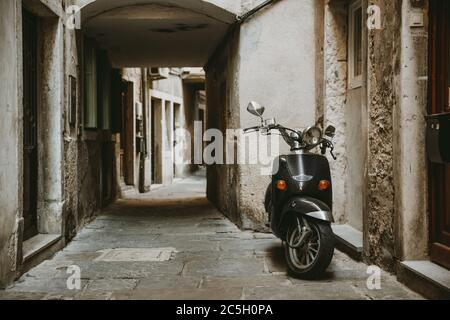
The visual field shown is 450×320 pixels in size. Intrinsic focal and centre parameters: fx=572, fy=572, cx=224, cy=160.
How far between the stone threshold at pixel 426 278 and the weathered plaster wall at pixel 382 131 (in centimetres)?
28

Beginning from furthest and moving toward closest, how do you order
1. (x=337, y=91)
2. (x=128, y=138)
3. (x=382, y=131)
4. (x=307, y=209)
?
(x=128, y=138), (x=337, y=91), (x=382, y=131), (x=307, y=209)

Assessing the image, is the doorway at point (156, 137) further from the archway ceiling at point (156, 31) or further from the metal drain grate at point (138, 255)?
the metal drain grate at point (138, 255)

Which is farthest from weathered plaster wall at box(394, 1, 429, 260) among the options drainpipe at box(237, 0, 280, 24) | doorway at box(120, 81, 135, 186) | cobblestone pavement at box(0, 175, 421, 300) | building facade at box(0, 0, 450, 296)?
doorway at box(120, 81, 135, 186)

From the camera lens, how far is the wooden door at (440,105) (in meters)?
4.27

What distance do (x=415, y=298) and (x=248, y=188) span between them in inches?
141

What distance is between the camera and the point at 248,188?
293 inches

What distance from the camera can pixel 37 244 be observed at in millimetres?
5598

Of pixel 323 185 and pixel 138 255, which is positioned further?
pixel 138 255

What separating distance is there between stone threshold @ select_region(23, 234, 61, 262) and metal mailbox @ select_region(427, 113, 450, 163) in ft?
11.4

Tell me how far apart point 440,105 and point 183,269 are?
2.63 m

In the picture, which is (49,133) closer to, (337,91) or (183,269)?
(183,269)

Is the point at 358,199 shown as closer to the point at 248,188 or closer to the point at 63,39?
the point at 248,188

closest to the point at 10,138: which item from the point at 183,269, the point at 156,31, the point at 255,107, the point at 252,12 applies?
the point at 183,269

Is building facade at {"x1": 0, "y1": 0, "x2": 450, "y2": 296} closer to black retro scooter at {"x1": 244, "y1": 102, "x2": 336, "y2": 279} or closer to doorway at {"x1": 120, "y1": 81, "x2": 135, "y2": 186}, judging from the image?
black retro scooter at {"x1": 244, "y1": 102, "x2": 336, "y2": 279}
